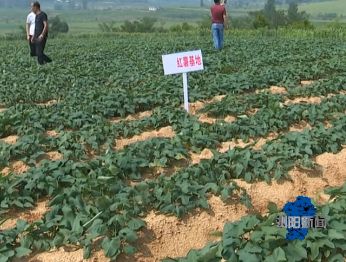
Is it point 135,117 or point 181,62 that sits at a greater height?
point 181,62

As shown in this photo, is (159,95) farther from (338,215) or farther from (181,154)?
(338,215)

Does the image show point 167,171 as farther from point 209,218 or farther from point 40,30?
point 40,30

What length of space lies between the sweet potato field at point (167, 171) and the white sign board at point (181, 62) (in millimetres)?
596

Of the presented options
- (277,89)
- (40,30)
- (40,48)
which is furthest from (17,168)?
(40,30)

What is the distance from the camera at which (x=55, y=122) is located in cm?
729

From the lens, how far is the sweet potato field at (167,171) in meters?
3.83

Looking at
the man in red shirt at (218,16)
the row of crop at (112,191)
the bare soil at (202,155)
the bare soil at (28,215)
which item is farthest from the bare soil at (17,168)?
the man in red shirt at (218,16)

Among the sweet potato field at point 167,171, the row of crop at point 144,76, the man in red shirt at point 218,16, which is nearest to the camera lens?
the sweet potato field at point 167,171

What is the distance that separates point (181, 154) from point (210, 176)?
2.69 feet

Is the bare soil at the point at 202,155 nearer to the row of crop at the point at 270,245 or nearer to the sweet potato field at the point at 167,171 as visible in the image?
the sweet potato field at the point at 167,171

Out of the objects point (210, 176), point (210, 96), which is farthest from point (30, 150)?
point (210, 96)

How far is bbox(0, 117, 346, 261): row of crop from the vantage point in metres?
3.96

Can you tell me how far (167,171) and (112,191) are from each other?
1036mm

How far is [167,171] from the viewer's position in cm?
557
